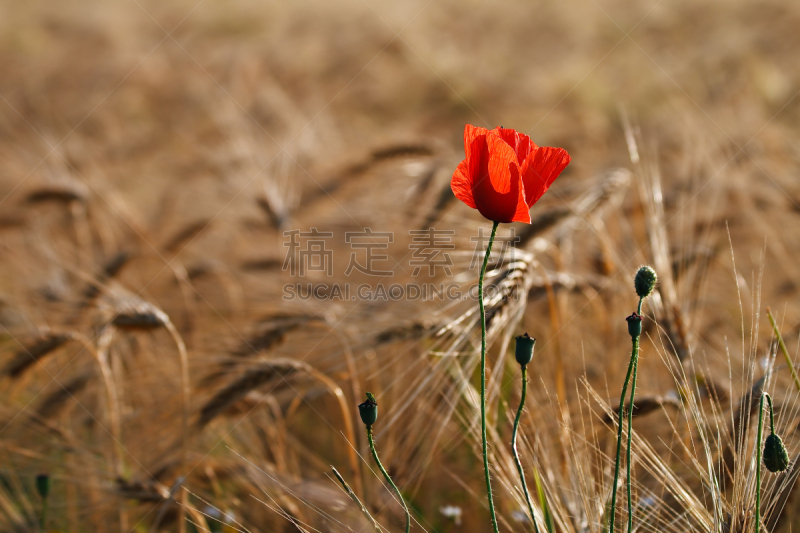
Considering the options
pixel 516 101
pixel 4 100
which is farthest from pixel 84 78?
pixel 516 101

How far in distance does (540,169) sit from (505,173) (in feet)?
0.17

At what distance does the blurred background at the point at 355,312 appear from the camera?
1.17 metres

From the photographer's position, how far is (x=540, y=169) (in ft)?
2.51

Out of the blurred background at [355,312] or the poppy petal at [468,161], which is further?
the blurred background at [355,312]

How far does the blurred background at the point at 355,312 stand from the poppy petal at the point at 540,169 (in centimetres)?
22

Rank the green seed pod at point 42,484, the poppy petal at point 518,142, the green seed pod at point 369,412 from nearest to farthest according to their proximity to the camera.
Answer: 1. the green seed pod at point 369,412
2. the poppy petal at point 518,142
3. the green seed pod at point 42,484

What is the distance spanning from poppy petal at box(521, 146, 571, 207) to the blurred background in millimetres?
222

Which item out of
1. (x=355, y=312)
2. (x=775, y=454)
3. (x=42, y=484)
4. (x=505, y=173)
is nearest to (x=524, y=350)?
(x=505, y=173)

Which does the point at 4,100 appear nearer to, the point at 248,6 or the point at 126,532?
the point at 126,532

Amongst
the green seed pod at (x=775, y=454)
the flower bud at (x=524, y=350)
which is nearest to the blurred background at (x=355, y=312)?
the green seed pod at (x=775, y=454)

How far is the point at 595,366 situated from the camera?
5.82ft

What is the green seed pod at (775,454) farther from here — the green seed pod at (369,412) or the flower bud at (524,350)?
the green seed pod at (369,412)

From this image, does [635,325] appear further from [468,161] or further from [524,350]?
[468,161]

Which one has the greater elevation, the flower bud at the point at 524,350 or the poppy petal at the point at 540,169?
the poppy petal at the point at 540,169
